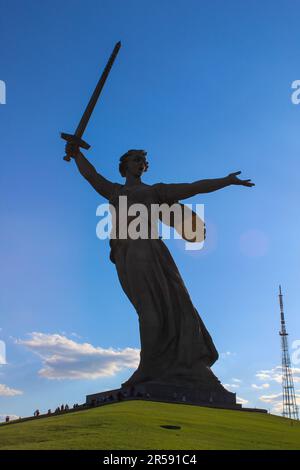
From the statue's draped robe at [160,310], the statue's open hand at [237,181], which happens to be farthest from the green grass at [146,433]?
the statue's open hand at [237,181]

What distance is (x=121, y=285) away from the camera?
2017 centimetres

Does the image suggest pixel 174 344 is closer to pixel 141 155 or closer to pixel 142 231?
pixel 142 231

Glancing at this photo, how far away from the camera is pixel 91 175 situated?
2147 centimetres

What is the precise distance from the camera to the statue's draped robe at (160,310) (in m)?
18.2

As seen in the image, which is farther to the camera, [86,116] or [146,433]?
[86,116]

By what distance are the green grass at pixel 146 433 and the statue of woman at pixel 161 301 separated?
399 centimetres

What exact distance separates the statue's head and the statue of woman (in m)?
0.04

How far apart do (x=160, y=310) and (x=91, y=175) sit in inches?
227

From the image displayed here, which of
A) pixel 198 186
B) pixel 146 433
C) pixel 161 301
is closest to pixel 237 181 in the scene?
pixel 198 186

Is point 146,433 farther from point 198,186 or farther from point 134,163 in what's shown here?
point 134,163

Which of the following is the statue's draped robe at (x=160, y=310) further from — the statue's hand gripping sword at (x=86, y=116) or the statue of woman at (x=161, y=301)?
the statue's hand gripping sword at (x=86, y=116)

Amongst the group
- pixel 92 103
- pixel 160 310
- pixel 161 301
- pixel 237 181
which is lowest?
pixel 160 310

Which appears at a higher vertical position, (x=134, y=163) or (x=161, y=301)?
(x=134, y=163)

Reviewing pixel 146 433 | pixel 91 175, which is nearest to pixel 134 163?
pixel 91 175
